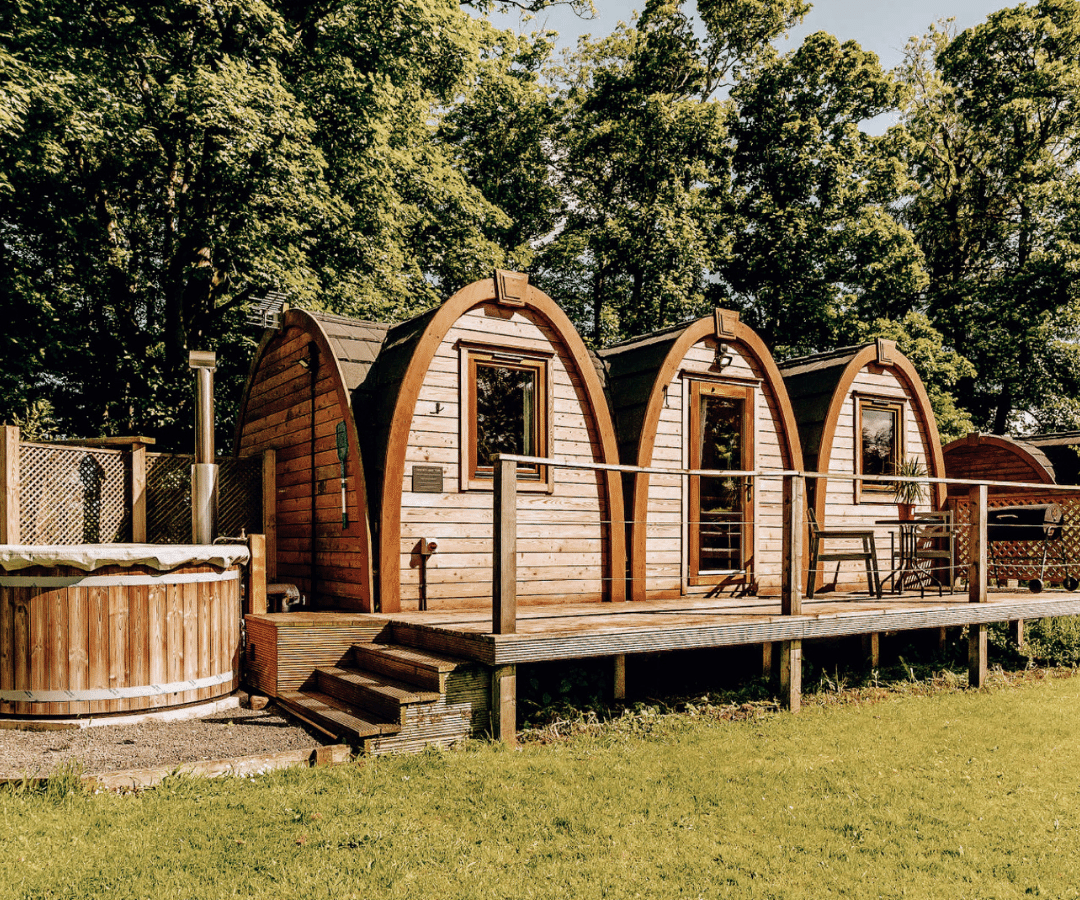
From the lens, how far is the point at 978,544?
8.73 metres

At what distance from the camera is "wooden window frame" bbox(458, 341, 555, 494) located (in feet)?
27.1

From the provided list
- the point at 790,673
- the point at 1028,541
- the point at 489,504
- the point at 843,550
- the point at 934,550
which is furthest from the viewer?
the point at 1028,541

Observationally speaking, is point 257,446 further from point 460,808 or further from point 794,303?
point 794,303

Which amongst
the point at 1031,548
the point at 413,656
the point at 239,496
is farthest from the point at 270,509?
the point at 1031,548

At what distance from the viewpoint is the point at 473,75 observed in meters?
17.6

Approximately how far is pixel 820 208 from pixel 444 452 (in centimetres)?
1848

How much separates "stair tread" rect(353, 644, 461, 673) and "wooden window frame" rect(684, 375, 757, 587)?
423 centimetres

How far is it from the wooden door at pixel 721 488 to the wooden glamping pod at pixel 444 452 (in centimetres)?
126

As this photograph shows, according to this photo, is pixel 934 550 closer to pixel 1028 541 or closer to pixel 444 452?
pixel 1028 541

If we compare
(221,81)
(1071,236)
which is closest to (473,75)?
(221,81)

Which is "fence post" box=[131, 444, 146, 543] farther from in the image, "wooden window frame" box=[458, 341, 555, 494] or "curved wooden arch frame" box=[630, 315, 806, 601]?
"curved wooden arch frame" box=[630, 315, 806, 601]

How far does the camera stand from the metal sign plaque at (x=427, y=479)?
7906mm

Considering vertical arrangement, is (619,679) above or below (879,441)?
below

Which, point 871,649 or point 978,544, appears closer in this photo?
point 978,544
